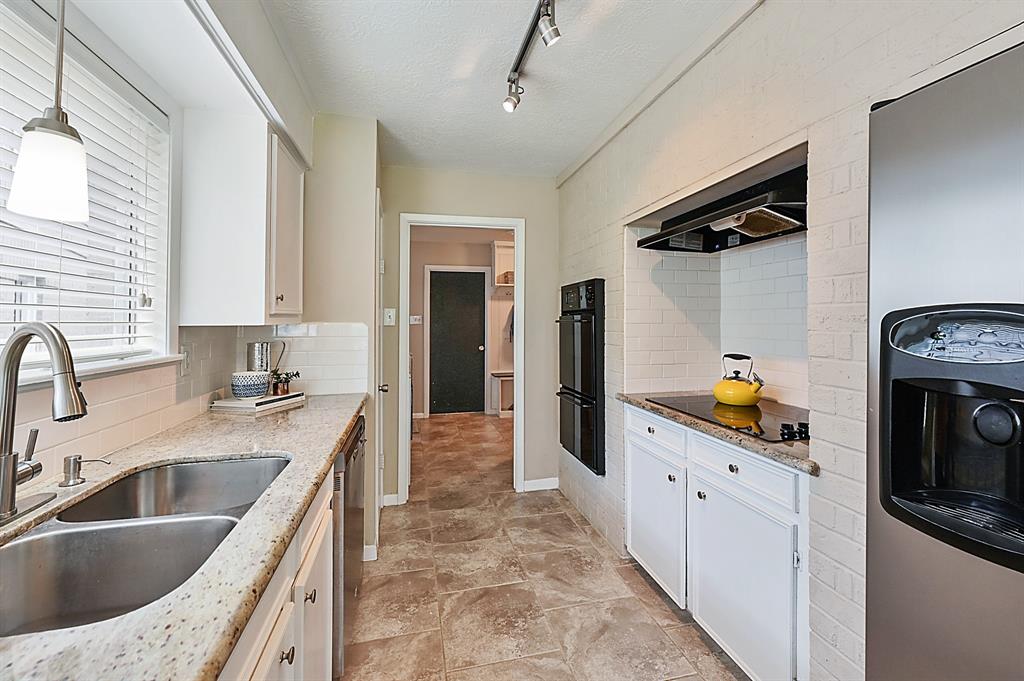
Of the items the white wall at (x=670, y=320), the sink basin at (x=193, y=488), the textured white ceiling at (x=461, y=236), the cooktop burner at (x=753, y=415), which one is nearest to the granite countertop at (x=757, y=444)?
the cooktop burner at (x=753, y=415)

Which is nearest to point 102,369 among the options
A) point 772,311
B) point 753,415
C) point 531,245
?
point 753,415

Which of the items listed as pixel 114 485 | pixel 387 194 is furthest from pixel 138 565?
pixel 387 194

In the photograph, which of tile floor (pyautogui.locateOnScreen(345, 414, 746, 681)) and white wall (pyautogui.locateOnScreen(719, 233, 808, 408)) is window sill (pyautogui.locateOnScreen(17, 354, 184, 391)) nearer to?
tile floor (pyautogui.locateOnScreen(345, 414, 746, 681))

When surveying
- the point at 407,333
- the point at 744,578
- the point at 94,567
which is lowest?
the point at 744,578

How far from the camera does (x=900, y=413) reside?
1.13 meters

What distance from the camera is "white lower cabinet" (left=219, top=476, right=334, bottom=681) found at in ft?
2.55

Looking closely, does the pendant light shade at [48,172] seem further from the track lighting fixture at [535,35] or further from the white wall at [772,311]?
the white wall at [772,311]

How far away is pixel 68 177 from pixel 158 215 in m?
0.97

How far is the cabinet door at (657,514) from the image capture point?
2.11m

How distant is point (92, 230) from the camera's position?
4.63 ft

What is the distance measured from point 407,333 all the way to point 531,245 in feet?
3.94

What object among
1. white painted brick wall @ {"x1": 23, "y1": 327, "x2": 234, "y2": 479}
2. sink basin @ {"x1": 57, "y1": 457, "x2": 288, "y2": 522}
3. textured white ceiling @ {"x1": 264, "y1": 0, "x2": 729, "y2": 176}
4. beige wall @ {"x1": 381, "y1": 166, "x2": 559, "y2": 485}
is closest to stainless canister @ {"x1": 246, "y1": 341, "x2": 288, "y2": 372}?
white painted brick wall @ {"x1": 23, "y1": 327, "x2": 234, "y2": 479}

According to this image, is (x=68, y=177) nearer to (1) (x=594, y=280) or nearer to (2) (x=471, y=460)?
(1) (x=594, y=280)

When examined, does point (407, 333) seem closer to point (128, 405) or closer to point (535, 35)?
point (128, 405)
